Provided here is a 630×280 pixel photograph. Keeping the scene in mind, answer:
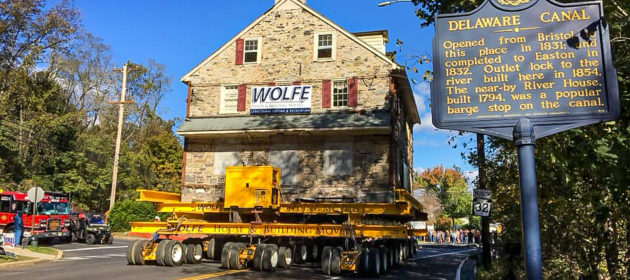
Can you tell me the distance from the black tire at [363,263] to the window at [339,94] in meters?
10.5

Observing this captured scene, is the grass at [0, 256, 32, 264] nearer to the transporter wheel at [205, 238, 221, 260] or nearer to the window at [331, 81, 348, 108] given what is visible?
the transporter wheel at [205, 238, 221, 260]

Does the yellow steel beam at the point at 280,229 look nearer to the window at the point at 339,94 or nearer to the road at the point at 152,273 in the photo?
the road at the point at 152,273

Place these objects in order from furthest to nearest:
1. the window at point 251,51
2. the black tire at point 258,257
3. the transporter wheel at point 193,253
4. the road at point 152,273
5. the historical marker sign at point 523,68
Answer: the window at point 251,51 < the transporter wheel at point 193,253 < the black tire at point 258,257 < the road at point 152,273 < the historical marker sign at point 523,68

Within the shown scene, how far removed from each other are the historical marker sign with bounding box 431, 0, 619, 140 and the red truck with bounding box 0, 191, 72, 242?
24749 mm

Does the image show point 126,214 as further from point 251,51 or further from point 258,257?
point 258,257

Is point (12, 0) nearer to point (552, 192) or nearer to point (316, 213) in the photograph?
point (316, 213)

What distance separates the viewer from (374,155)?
22.7 meters

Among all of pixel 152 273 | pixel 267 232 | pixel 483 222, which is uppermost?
pixel 483 222

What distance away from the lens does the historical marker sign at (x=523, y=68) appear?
5148 millimetres

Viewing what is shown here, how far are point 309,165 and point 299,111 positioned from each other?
279cm

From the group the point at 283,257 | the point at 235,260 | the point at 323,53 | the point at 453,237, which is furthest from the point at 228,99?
the point at 453,237

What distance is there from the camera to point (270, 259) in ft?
51.0

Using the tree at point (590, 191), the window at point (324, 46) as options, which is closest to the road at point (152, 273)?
the tree at point (590, 191)

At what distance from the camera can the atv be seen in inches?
1088
